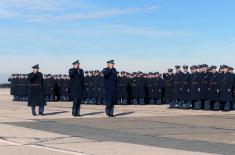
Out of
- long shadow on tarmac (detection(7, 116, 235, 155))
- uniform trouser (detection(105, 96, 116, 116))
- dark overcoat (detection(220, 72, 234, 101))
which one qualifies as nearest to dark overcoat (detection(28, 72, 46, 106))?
uniform trouser (detection(105, 96, 116, 116))

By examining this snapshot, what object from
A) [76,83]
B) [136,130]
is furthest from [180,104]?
[136,130]

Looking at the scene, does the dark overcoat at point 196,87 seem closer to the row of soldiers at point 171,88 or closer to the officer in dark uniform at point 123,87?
the row of soldiers at point 171,88

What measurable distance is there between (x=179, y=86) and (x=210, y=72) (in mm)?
1663

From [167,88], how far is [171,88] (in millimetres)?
275

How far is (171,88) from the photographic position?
26.4m

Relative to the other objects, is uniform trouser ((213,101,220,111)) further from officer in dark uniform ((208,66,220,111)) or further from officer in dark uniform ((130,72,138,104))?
officer in dark uniform ((130,72,138,104))

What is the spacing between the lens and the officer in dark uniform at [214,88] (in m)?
24.0

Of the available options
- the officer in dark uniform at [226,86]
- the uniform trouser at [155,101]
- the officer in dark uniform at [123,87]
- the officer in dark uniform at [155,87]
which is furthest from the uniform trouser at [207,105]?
the officer in dark uniform at [123,87]

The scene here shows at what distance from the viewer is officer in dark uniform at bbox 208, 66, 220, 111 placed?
23984 mm

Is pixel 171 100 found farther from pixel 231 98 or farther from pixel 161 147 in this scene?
pixel 161 147

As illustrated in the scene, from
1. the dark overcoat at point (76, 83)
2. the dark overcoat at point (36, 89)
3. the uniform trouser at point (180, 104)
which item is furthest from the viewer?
the uniform trouser at point (180, 104)

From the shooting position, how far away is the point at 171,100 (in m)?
26.5

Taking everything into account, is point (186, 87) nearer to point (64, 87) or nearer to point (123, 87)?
point (123, 87)

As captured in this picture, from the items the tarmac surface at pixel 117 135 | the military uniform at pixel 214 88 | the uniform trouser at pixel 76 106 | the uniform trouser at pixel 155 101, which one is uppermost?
the military uniform at pixel 214 88
